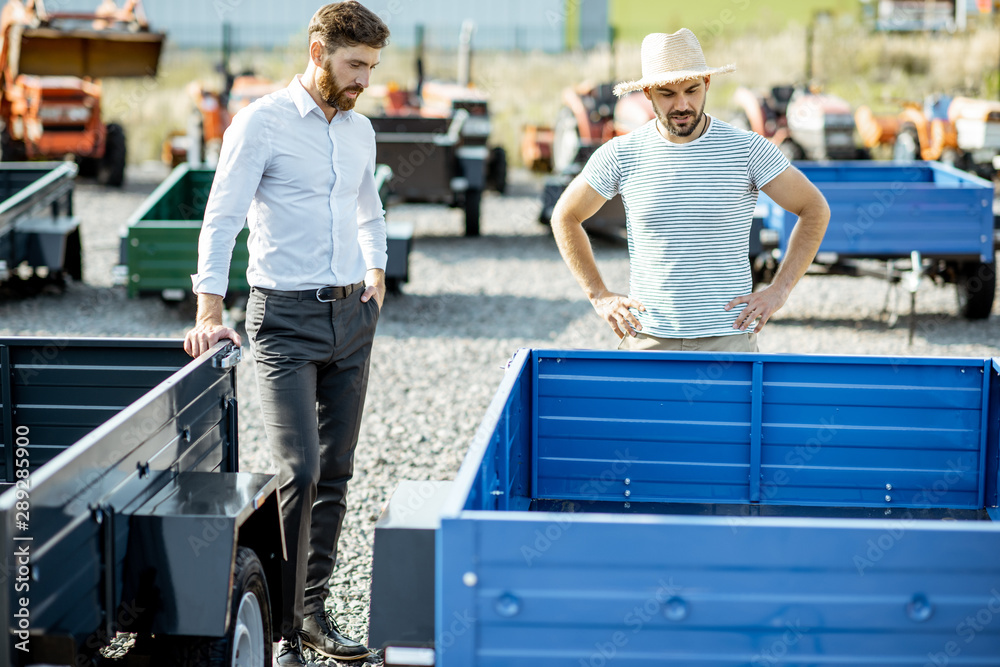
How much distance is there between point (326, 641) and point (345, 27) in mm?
1794

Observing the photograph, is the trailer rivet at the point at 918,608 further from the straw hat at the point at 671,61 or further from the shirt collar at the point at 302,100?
the shirt collar at the point at 302,100

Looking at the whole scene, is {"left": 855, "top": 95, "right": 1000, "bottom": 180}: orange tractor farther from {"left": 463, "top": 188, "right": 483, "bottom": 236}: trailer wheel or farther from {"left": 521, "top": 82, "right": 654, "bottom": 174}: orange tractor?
{"left": 463, "top": 188, "right": 483, "bottom": 236}: trailer wheel

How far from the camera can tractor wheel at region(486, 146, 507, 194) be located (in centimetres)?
1530

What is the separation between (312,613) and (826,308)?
7.06 metres

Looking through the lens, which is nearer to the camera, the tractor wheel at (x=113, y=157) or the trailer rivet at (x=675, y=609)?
the trailer rivet at (x=675, y=609)

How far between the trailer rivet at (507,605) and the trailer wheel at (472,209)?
10.6 m

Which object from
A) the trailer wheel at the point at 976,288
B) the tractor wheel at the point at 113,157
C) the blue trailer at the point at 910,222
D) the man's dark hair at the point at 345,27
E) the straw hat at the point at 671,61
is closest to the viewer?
the man's dark hair at the point at 345,27

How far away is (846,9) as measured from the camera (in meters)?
35.8

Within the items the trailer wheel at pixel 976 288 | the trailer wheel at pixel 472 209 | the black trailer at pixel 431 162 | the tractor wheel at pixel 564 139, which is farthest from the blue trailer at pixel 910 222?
the tractor wheel at pixel 564 139

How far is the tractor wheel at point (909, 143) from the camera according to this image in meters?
15.8

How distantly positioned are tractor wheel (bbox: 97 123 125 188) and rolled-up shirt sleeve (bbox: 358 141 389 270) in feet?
44.2

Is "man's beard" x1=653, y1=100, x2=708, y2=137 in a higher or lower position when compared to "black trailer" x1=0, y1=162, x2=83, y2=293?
higher

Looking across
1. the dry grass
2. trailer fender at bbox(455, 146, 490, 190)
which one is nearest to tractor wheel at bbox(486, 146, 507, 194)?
trailer fender at bbox(455, 146, 490, 190)

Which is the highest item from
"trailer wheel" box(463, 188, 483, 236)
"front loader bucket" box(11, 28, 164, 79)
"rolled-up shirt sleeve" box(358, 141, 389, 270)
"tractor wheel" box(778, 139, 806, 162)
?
"front loader bucket" box(11, 28, 164, 79)
